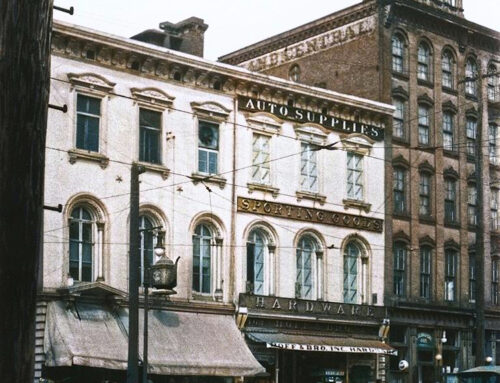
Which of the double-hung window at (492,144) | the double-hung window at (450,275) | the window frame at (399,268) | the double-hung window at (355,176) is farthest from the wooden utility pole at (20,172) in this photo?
the double-hung window at (492,144)

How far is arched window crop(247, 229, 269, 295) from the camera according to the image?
3375 centimetres

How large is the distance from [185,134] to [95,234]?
4421mm

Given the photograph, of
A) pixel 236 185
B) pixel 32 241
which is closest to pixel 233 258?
pixel 236 185

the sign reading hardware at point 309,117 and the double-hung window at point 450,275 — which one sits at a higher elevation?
the sign reading hardware at point 309,117

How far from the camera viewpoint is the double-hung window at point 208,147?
3272cm

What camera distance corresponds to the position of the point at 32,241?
3.85m

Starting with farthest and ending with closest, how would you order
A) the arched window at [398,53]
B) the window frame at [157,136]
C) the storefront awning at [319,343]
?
the arched window at [398,53]
the storefront awning at [319,343]
the window frame at [157,136]

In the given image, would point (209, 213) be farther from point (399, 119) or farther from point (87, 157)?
point (399, 119)

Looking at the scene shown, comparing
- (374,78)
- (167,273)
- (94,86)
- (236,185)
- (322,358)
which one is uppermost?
(374,78)

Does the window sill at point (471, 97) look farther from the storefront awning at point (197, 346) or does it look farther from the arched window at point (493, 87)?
the storefront awning at point (197, 346)

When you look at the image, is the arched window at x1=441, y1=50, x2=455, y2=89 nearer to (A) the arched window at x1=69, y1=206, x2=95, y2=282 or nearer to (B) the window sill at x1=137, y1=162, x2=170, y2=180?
(B) the window sill at x1=137, y1=162, x2=170, y2=180

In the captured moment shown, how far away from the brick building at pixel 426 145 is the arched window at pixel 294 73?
0.04m

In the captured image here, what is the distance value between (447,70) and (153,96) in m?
15.1

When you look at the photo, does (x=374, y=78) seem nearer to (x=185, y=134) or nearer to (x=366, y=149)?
(x=366, y=149)
